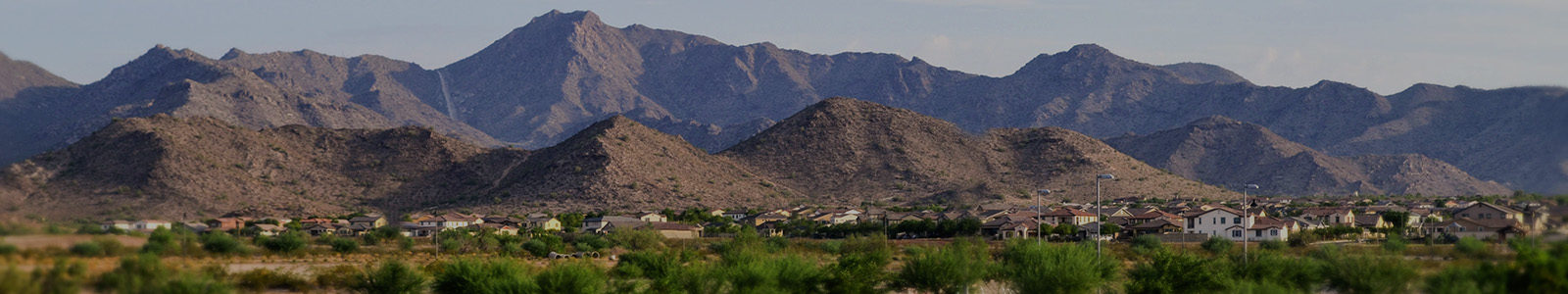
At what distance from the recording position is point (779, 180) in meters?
172

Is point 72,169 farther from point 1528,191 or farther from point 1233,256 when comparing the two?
point 1528,191

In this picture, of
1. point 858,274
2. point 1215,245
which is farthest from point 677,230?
point 858,274

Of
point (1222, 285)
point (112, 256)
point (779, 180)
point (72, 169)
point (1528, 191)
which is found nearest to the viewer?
point (112, 256)

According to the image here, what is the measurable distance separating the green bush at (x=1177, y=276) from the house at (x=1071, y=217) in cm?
5680

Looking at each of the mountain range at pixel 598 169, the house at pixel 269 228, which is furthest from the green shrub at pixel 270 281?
the mountain range at pixel 598 169

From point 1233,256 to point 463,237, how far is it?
55728mm

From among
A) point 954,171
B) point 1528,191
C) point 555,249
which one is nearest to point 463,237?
point 555,249

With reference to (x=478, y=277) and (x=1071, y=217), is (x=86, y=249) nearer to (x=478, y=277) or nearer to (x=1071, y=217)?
(x=478, y=277)

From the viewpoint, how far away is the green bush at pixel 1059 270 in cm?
4822

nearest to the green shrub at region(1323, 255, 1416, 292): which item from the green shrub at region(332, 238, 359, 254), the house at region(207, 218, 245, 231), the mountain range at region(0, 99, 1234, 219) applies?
the green shrub at region(332, 238, 359, 254)

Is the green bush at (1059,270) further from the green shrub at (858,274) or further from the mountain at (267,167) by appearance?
the mountain at (267,167)

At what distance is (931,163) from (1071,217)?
217ft

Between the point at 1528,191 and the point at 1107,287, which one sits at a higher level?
the point at 1528,191

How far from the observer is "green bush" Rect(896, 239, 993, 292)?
52.9 metres
